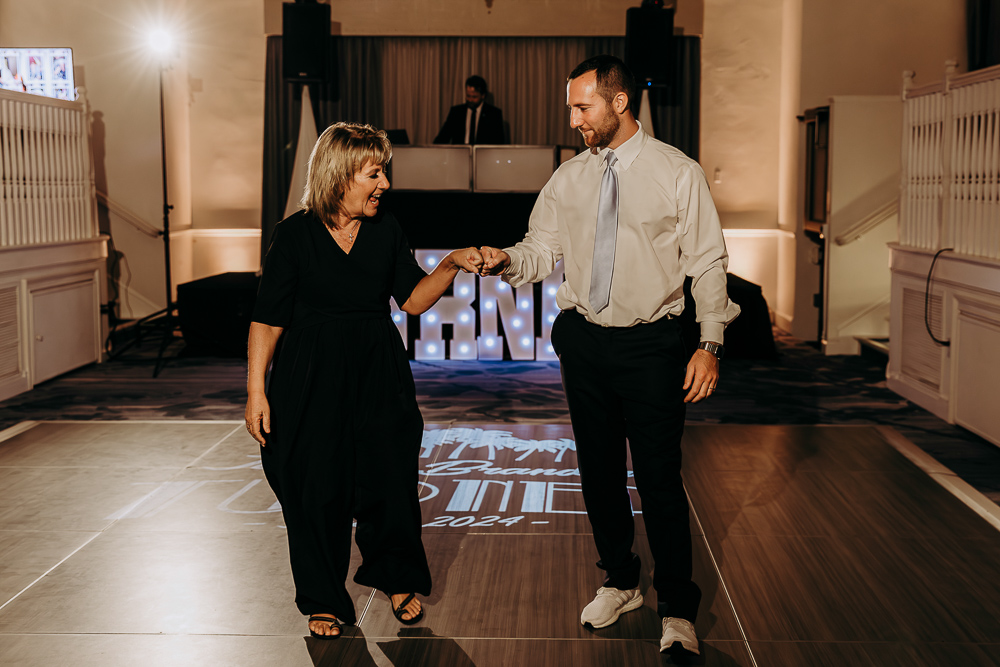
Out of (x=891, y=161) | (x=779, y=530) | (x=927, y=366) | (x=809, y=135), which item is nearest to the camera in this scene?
(x=779, y=530)

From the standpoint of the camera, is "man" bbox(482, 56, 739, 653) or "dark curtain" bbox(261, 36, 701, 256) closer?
"man" bbox(482, 56, 739, 653)

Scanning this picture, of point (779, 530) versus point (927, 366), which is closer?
point (779, 530)

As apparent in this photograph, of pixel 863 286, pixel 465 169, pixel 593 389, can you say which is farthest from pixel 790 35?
pixel 593 389

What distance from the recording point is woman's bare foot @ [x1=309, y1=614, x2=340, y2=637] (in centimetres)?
272

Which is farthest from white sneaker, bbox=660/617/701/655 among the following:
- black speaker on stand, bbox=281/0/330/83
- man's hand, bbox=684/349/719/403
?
black speaker on stand, bbox=281/0/330/83

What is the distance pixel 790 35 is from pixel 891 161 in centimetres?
235

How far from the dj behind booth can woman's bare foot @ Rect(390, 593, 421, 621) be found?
4.61 metres

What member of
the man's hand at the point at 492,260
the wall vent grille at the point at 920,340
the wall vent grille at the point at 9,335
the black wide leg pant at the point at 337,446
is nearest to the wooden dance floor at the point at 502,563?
the black wide leg pant at the point at 337,446

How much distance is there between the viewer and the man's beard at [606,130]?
254cm

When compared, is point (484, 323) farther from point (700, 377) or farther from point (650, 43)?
point (700, 377)

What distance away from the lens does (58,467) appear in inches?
178

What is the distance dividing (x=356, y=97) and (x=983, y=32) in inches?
254

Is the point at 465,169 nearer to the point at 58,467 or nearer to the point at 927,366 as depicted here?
the point at 927,366

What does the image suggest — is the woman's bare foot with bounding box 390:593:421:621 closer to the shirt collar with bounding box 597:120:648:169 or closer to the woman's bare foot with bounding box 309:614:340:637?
the woman's bare foot with bounding box 309:614:340:637
